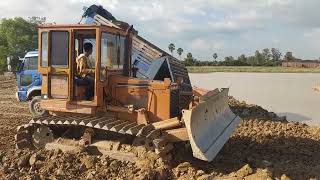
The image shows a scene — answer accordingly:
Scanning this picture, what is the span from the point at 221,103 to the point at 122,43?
8.74ft

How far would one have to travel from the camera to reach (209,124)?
9.78m

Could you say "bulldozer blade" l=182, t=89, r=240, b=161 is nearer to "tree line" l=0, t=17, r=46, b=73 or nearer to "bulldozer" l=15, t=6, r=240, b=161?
"bulldozer" l=15, t=6, r=240, b=161

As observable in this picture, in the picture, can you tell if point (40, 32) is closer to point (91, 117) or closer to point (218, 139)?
point (91, 117)

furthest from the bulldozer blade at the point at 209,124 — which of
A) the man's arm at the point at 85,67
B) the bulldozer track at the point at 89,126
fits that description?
the man's arm at the point at 85,67

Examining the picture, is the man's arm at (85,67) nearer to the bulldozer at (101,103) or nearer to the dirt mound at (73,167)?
the bulldozer at (101,103)

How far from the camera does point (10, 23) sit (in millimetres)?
65438

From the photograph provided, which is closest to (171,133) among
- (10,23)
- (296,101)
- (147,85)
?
(147,85)

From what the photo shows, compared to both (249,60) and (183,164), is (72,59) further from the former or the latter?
(249,60)

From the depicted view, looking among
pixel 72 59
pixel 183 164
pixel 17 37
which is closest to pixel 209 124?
pixel 183 164

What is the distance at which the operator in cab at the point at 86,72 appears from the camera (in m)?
9.38

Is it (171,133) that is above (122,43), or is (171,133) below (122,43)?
below

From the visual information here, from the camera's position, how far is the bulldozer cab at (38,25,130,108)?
9367mm

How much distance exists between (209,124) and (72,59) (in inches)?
115

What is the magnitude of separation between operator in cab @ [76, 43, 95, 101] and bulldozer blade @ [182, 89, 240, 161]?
6.66 ft
